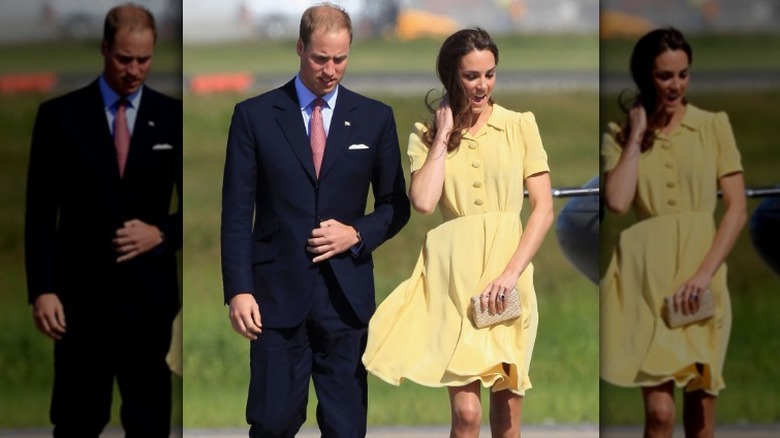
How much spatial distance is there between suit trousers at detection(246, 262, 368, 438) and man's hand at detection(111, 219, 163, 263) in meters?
0.48

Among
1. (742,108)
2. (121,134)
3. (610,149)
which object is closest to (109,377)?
(121,134)

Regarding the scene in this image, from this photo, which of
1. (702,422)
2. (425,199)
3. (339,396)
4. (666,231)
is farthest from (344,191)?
(702,422)

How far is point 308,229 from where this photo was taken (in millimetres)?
6285

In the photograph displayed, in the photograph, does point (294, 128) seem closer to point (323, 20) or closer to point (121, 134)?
point (323, 20)

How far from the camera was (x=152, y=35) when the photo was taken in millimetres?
6109

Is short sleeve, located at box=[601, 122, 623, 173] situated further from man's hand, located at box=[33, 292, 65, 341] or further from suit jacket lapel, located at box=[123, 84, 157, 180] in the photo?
man's hand, located at box=[33, 292, 65, 341]

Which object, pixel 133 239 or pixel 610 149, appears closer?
pixel 133 239

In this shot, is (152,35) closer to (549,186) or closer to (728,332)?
(549,186)

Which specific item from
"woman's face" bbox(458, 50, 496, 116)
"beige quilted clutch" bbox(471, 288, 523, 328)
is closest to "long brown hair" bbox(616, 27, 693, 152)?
"woman's face" bbox(458, 50, 496, 116)

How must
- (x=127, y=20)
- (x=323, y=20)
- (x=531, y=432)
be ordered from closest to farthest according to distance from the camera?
1. (x=127, y=20)
2. (x=323, y=20)
3. (x=531, y=432)

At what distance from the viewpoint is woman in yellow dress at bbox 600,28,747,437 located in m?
6.23

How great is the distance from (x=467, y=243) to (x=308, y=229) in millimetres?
567

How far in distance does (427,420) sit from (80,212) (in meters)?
1.52

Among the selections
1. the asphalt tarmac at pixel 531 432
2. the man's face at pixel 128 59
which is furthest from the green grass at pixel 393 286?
the man's face at pixel 128 59
